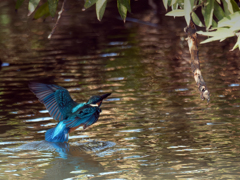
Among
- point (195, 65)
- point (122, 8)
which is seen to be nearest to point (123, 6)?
point (122, 8)

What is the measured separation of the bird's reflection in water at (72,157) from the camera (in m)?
4.02

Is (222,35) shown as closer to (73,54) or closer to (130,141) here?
(130,141)

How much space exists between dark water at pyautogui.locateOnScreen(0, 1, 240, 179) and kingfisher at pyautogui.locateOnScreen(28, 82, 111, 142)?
160 mm

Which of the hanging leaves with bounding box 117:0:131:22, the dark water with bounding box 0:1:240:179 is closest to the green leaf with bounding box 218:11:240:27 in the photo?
the hanging leaves with bounding box 117:0:131:22

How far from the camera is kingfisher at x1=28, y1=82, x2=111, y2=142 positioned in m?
4.55

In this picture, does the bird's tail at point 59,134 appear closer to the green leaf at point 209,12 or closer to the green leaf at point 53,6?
the green leaf at point 53,6

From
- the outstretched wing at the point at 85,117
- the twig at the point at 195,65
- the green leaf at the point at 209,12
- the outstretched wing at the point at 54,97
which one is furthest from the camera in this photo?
the outstretched wing at the point at 54,97

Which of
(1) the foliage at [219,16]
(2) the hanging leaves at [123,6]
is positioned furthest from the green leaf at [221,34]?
(2) the hanging leaves at [123,6]

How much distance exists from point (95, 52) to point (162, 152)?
6.34m

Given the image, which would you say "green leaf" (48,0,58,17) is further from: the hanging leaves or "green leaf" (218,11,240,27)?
"green leaf" (218,11,240,27)

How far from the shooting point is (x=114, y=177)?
12.5 ft

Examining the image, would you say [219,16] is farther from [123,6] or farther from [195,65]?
[123,6]

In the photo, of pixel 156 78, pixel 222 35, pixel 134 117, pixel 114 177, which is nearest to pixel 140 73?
pixel 156 78

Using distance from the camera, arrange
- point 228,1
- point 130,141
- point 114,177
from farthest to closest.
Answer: point 130,141 → point 114,177 → point 228,1
